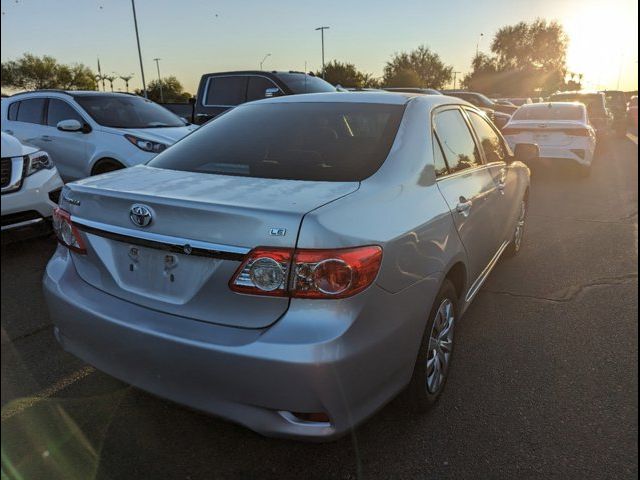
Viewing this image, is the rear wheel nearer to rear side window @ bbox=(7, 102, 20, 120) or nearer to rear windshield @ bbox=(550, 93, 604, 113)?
rear side window @ bbox=(7, 102, 20, 120)

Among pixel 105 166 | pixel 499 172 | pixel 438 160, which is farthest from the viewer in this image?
pixel 105 166

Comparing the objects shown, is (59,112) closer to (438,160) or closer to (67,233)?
(67,233)

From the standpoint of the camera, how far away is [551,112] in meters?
10.5

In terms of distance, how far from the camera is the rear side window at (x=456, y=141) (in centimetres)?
290

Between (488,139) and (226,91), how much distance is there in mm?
7026

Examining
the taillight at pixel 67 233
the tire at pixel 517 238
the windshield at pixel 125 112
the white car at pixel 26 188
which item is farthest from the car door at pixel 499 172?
the windshield at pixel 125 112

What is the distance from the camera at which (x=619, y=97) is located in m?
24.1

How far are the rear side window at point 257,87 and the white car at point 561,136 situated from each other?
4697mm

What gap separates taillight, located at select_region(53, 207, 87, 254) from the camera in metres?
2.22

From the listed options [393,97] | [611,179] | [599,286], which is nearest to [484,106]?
[611,179]

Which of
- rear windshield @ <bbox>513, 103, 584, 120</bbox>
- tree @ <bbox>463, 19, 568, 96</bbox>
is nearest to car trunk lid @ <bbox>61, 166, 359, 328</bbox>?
rear windshield @ <bbox>513, 103, 584, 120</bbox>

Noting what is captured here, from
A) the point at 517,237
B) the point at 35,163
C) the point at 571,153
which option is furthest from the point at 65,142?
the point at 571,153

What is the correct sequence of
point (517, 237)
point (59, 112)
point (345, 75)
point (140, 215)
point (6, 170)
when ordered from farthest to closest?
point (345, 75) < point (59, 112) < point (517, 237) < point (6, 170) < point (140, 215)

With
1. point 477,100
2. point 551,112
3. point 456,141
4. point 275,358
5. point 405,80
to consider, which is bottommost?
point 275,358
